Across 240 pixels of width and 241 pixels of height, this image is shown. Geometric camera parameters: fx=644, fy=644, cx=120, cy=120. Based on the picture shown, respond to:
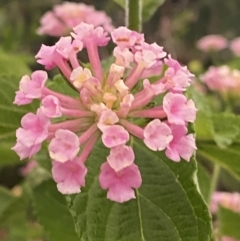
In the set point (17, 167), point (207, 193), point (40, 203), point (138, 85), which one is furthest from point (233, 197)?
point (17, 167)

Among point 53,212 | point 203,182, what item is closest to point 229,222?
point 203,182

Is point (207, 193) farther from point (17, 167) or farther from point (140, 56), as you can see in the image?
point (17, 167)

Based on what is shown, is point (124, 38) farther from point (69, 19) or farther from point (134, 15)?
point (69, 19)

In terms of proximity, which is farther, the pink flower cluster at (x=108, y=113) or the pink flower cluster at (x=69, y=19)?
the pink flower cluster at (x=69, y=19)

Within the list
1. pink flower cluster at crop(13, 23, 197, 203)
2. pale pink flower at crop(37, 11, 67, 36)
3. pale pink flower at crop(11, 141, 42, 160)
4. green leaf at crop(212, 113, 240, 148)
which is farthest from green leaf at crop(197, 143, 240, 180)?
pale pink flower at crop(37, 11, 67, 36)

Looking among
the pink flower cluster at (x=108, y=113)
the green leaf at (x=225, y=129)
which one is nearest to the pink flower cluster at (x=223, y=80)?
the green leaf at (x=225, y=129)

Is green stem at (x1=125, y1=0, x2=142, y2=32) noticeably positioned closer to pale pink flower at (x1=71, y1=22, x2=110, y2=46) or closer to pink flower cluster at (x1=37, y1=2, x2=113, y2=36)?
pale pink flower at (x1=71, y1=22, x2=110, y2=46)

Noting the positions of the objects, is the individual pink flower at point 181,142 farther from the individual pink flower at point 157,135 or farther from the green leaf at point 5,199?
the green leaf at point 5,199
